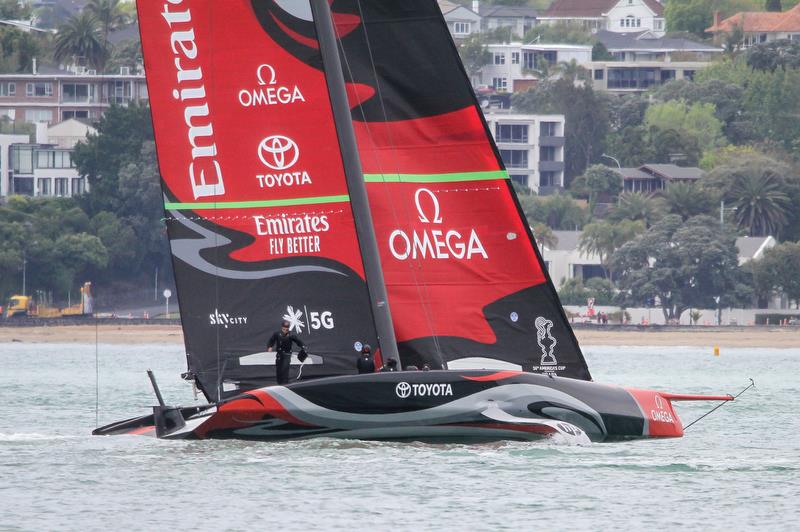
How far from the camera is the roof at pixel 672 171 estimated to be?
358ft

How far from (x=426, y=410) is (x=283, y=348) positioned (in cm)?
193

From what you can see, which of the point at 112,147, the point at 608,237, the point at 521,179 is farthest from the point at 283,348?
the point at 521,179

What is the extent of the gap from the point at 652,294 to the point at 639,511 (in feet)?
229

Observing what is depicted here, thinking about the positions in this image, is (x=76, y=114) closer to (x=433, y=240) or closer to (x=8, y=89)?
(x=8, y=89)

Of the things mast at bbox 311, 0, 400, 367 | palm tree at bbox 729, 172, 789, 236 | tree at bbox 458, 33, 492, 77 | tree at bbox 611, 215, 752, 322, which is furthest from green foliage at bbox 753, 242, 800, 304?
mast at bbox 311, 0, 400, 367

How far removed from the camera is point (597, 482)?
64.5 ft

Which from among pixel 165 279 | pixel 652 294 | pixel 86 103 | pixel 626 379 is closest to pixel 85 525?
pixel 626 379

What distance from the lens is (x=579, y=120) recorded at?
13038cm

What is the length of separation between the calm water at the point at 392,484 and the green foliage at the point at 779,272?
210ft

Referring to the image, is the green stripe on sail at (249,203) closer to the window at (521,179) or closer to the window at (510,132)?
the window at (521,179)

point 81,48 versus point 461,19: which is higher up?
point 461,19

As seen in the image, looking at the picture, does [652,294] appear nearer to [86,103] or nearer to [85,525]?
[86,103]

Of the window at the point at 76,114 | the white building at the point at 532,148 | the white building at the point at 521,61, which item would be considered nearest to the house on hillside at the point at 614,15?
the white building at the point at 521,61

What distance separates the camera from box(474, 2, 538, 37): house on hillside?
18300 centimetres
